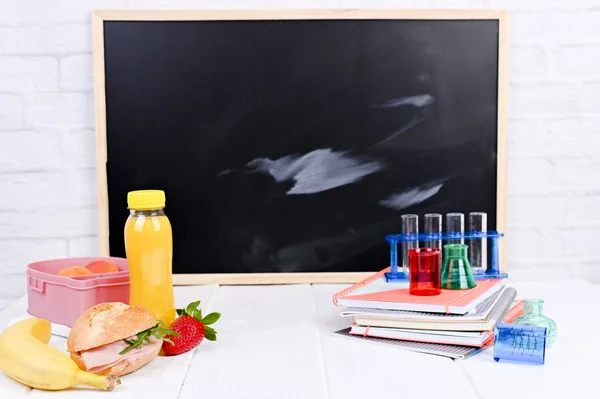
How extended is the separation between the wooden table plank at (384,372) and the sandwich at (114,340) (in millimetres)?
240

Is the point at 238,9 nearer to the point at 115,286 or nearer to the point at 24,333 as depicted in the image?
the point at 115,286

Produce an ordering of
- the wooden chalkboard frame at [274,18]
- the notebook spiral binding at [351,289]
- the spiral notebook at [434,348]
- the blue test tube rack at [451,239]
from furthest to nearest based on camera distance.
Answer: the wooden chalkboard frame at [274,18]
the blue test tube rack at [451,239]
the notebook spiral binding at [351,289]
the spiral notebook at [434,348]

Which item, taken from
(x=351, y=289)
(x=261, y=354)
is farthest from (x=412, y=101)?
(x=261, y=354)

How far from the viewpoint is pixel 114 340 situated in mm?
→ 856

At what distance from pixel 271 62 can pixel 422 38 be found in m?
0.33

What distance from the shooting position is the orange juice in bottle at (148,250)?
1016 millimetres

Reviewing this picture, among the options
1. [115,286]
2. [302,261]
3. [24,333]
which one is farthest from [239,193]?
[24,333]

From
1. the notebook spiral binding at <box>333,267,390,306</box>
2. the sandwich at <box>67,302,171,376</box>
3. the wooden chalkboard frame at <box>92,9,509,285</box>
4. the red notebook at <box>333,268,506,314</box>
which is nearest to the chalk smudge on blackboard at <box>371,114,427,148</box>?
the wooden chalkboard frame at <box>92,9,509,285</box>

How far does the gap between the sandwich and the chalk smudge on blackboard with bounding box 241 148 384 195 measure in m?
0.63

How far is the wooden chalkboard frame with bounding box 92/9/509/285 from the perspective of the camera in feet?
4.74

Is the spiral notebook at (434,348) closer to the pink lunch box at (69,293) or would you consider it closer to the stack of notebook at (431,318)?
the stack of notebook at (431,318)

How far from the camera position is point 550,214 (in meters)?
1.53

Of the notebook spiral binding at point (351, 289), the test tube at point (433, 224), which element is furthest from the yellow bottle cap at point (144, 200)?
the test tube at point (433, 224)

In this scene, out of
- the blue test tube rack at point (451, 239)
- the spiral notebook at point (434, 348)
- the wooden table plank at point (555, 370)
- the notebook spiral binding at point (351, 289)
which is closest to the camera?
the wooden table plank at point (555, 370)
